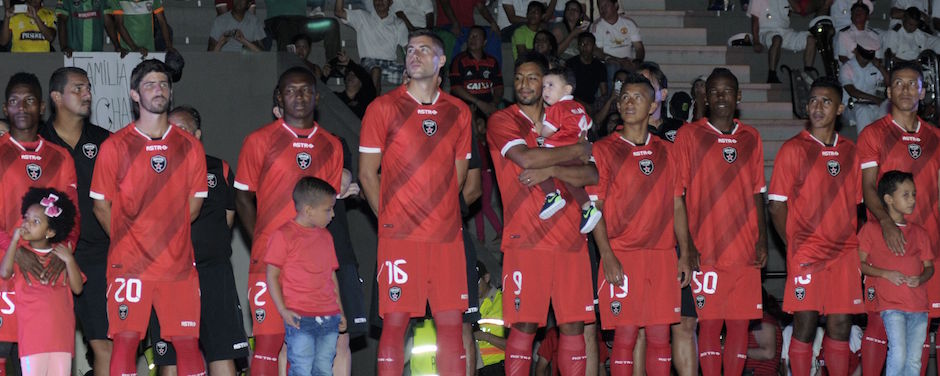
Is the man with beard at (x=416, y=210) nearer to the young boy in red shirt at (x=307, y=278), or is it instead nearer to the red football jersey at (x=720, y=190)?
the young boy in red shirt at (x=307, y=278)

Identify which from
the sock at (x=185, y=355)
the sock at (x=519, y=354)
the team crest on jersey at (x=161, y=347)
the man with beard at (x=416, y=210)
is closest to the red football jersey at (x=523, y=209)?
the man with beard at (x=416, y=210)

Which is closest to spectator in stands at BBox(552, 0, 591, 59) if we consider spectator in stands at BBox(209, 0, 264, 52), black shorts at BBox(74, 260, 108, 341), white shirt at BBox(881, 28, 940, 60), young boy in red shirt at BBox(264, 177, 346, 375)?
spectator in stands at BBox(209, 0, 264, 52)

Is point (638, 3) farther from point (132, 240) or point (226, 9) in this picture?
point (132, 240)

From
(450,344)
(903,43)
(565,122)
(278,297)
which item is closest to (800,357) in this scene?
(565,122)

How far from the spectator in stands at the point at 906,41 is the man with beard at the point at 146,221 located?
36.0 ft

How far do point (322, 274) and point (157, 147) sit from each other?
Result: 1415mm

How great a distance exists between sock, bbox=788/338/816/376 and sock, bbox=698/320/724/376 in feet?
2.08

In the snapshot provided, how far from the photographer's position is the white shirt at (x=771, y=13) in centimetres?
1725

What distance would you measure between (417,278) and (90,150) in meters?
2.54

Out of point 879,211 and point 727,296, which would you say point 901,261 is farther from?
point 727,296

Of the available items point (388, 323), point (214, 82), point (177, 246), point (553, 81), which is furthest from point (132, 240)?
point (214, 82)

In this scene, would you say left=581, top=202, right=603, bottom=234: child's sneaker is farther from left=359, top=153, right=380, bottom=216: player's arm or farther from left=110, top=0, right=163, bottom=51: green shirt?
left=110, top=0, right=163, bottom=51: green shirt

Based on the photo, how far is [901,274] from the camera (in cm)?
1050

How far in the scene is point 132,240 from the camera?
907 cm
